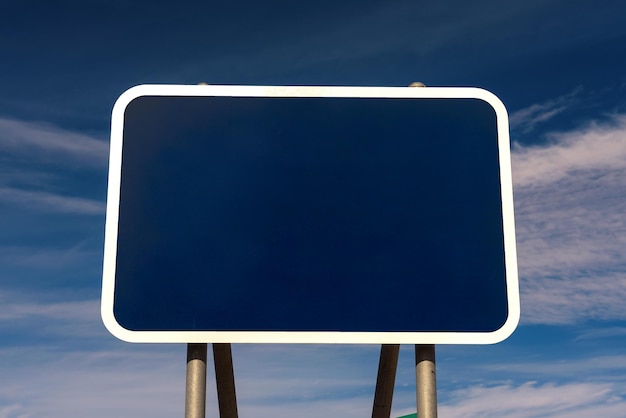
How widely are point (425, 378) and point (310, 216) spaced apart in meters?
0.97

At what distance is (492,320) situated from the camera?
3434 mm

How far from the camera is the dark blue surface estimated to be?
11.2 feet

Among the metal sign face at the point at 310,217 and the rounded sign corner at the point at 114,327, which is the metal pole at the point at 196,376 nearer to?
the metal sign face at the point at 310,217

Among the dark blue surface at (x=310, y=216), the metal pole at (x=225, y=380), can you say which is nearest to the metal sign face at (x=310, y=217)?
the dark blue surface at (x=310, y=216)

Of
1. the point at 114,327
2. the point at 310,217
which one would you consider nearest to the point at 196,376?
the point at 114,327

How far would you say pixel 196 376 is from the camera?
11.3ft

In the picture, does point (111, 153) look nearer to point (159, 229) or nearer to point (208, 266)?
point (159, 229)

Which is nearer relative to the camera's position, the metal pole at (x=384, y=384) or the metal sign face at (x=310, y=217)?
the metal sign face at (x=310, y=217)

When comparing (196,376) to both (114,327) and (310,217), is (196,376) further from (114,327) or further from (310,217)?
(310,217)

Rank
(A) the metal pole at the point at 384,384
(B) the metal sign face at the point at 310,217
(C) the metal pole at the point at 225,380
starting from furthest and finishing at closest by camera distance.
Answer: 1. (A) the metal pole at the point at 384,384
2. (C) the metal pole at the point at 225,380
3. (B) the metal sign face at the point at 310,217

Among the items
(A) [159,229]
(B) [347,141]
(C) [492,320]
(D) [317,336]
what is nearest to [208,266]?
(A) [159,229]

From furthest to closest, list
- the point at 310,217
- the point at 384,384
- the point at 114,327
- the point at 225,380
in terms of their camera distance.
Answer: the point at 384,384 < the point at 225,380 < the point at 310,217 < the point at 114,327

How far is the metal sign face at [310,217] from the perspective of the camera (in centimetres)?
340

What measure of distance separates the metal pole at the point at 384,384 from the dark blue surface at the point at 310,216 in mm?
979
